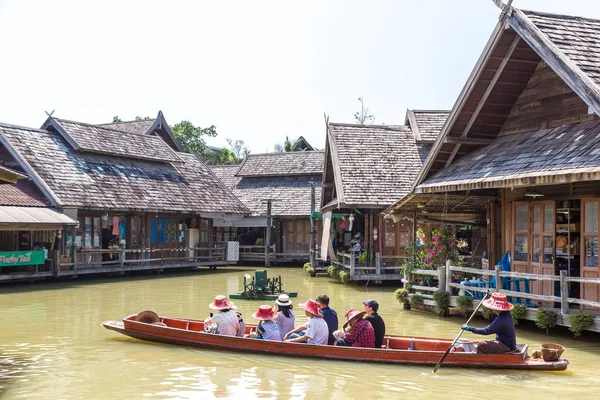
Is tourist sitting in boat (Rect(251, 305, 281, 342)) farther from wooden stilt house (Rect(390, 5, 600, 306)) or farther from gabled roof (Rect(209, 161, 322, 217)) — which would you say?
gabled roof (Rect(209, 161, 322, 217))

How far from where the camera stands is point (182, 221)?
32.6 meters

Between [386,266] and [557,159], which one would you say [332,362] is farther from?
[386,266]

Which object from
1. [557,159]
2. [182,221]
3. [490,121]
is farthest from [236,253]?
[557,159]

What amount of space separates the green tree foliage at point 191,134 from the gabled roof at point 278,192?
1804cm

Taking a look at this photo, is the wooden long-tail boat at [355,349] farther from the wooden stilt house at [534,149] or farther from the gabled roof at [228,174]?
the gabled roof at [228,174]

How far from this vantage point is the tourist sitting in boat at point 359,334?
1166cm

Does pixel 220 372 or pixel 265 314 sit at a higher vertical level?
pixel 265 314

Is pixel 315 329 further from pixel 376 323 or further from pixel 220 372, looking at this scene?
pixel 220 372

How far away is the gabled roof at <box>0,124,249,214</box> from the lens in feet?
85.5

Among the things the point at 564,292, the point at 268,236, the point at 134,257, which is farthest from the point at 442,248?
the point at 268,236

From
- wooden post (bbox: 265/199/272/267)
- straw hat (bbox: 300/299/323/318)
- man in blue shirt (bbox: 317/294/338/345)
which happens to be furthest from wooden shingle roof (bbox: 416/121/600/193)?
wooden post (bbox: 265/199/272/267)

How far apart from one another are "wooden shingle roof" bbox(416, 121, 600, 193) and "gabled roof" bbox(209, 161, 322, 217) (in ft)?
60.6

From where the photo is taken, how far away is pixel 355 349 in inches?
451

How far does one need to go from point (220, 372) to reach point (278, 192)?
26.8 meters
